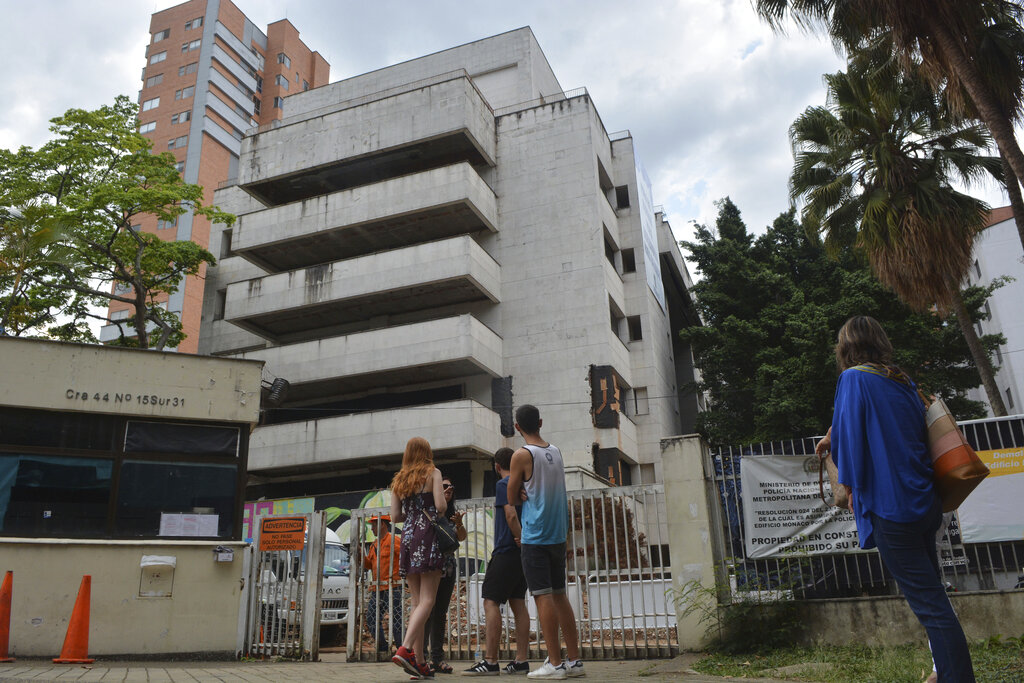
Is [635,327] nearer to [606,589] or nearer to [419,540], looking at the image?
[606,589]

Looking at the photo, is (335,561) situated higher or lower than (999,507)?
lower

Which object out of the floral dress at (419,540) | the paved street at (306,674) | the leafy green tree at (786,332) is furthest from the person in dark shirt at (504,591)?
the leafy green tree at (786,332)

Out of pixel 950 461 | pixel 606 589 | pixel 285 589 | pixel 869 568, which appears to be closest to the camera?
pixel 950 461

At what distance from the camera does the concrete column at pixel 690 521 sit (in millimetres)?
7402

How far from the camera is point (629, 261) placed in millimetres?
32344

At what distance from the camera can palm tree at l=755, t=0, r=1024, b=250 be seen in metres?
10.6

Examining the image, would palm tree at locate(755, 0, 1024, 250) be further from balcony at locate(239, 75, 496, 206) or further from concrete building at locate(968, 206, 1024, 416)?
concrete building at locate(968, 206, 1024, 416)

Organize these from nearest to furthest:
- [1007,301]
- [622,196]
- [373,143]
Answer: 1. [373,143]
2. [622,196]
3. [1007,301]

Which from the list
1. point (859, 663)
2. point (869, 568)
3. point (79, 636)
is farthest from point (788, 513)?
point (79, 636)

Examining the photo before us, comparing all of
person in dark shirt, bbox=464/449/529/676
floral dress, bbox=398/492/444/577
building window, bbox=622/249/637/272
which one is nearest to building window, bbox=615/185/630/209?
building window, bbox=622/249/637/272

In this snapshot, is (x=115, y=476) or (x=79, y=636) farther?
(x=115, y=476)

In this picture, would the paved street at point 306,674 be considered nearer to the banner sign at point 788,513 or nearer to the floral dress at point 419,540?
the floral dress at point 419,540

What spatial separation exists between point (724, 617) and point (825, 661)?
1178 mm

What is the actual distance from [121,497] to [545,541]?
672 centimetres
